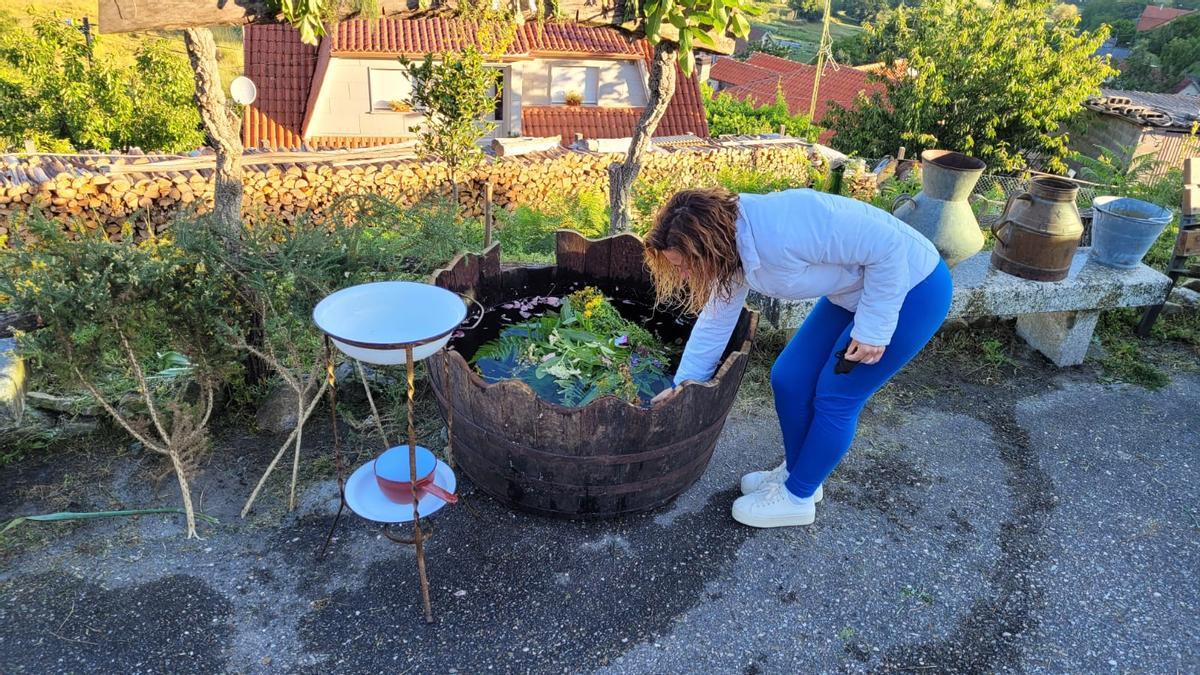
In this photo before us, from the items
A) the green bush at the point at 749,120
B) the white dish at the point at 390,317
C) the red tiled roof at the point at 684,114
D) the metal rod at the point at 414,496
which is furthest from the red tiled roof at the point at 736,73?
the metal rod at the point at 414,496

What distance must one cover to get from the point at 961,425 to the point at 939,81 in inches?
540

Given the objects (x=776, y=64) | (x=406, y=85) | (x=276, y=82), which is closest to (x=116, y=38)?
(x=276, y=82)

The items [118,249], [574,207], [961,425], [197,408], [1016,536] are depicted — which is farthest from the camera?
[574,207]

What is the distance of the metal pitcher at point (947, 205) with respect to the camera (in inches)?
157

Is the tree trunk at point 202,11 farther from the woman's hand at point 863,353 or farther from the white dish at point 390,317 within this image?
the woman's hand at point 863,353

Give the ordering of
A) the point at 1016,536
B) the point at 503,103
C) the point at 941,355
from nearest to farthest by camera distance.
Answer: the point at 1016,536 → the point at 941,355 → the point at 503,103

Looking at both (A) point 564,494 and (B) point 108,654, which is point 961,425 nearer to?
(A) point 564,494

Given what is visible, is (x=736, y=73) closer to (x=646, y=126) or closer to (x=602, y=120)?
(x=602, y=120)

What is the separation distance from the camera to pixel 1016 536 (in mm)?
3123

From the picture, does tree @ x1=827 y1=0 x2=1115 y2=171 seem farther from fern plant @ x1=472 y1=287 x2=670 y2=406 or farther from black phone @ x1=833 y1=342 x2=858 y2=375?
black phone @ x1=833 y1=342 x2=858 y2=375

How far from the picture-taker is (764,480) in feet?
10.5

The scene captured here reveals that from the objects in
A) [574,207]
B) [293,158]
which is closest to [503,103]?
[293,158]

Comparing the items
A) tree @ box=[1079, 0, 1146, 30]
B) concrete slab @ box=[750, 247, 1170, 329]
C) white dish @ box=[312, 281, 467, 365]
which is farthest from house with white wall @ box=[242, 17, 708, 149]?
tree @ box=[1079, 0, 1146, 30]

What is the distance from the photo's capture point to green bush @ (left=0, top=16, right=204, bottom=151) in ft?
43.7
